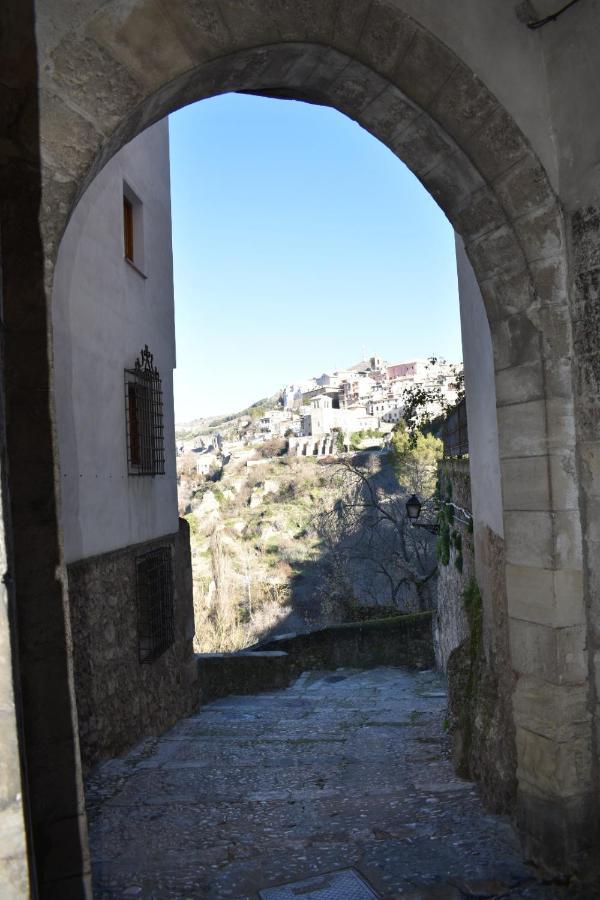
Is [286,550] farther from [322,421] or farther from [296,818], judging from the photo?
[322,421]

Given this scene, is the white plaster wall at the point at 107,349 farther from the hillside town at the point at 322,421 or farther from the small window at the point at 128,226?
the hillside town at the point at 322,421

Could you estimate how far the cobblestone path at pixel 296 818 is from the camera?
304cm

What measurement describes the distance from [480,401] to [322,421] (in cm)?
7869

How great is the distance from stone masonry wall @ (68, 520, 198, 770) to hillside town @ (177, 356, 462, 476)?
1487 inches

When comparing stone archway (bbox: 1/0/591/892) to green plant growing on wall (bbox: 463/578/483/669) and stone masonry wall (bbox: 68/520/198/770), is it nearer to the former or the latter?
green plant growing on wall (bbox: 463/578/483/669)

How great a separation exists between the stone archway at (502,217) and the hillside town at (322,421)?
133 feet

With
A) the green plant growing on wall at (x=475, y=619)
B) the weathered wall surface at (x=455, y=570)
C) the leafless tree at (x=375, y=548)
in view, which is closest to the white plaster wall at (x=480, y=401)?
the green plant growing on wall at (x=475, y=619)

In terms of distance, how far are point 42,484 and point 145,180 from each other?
20.6 feet

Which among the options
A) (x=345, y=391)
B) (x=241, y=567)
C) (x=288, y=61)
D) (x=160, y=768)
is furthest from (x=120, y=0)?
(x=345, y=391)

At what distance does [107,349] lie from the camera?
20.6 feet

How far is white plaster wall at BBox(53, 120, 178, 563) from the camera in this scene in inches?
212

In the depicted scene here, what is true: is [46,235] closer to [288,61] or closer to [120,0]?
[120,0]


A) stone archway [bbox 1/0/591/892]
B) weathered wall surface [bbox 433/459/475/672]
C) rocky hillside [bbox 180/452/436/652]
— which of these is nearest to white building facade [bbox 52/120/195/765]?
weathered wall surface [bbox 433/459/475/672]

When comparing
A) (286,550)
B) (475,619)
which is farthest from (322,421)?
(475,619)
